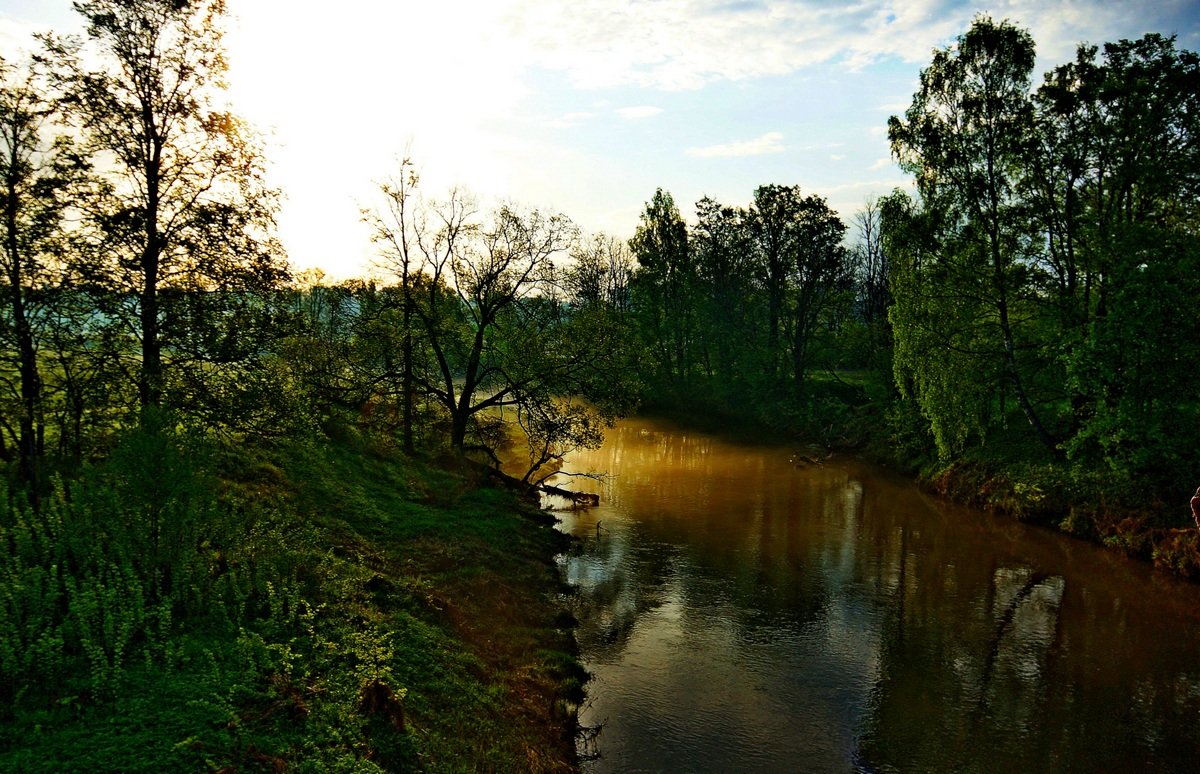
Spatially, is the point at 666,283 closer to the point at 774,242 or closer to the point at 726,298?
the point at 726,298

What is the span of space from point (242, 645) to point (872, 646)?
15101mm

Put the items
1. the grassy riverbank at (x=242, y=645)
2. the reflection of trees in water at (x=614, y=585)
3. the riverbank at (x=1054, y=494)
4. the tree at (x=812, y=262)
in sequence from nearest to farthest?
the grassy riverbank at (x=242, y=645)
the reflection of trees in water at (x=614, y=585)
the riverbank at (x=1054, y=494)
the tree at (x=812, y=262)

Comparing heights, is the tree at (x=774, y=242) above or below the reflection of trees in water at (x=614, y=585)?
above

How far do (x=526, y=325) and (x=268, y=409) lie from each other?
1653 centimetres

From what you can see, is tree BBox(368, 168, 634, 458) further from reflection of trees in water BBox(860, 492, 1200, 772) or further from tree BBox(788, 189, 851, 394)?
tree BBox(788, 189, 851, 394)

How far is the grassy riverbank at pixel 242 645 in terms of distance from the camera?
7715 mm

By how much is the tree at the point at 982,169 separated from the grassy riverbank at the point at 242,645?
2710 centimetres

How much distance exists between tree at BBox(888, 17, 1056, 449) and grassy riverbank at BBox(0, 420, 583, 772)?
2710cm

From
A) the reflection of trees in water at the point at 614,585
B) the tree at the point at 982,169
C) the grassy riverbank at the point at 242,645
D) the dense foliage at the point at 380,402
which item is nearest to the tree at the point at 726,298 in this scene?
the dense foliage at the point at 380,402

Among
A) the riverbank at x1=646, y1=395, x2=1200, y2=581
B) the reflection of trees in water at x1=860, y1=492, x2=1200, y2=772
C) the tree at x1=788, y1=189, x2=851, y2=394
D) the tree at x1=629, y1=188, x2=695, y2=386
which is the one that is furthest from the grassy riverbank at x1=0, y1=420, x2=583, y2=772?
the tree at x1=629, y1=188, x2=695, y2=386

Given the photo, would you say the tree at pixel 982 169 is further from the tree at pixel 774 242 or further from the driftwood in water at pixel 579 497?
the tree at pixel 774 242

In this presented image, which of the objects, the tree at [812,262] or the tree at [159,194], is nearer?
the tree at [159,194]

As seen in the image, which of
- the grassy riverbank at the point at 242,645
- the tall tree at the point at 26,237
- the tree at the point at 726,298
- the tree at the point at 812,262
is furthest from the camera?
the tree at the point at 726,298

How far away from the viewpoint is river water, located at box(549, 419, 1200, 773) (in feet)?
40.9
